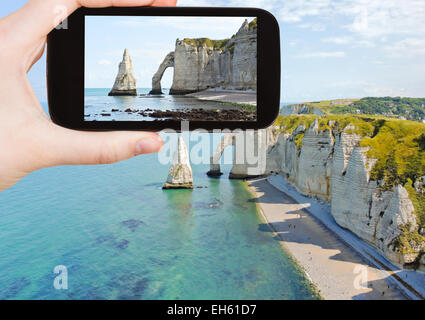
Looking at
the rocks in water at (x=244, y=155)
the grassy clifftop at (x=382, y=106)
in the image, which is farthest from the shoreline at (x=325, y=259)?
the grassy clifftop at (x=382, y=106)

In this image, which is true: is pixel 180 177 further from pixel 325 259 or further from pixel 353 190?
pixel 353 190

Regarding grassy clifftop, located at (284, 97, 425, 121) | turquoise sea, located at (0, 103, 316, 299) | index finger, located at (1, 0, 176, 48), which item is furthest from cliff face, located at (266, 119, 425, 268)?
grassy clifftop, located at (284, 97, 425, 121)

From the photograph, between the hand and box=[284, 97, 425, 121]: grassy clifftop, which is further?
box=[284, 97, 425, 121]: grassy clifftop

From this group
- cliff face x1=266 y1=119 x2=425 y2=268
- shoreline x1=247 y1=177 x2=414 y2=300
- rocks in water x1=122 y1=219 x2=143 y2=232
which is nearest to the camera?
shoreline x1=247 y1=177 x2=414 y2=300

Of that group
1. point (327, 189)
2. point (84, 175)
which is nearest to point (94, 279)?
point (327, 189)

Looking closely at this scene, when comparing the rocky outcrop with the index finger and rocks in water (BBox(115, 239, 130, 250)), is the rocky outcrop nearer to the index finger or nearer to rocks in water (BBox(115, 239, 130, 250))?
rocks in water (BBox(115, 239, 130, 250))

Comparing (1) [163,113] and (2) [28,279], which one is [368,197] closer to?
(1) [163,113]
